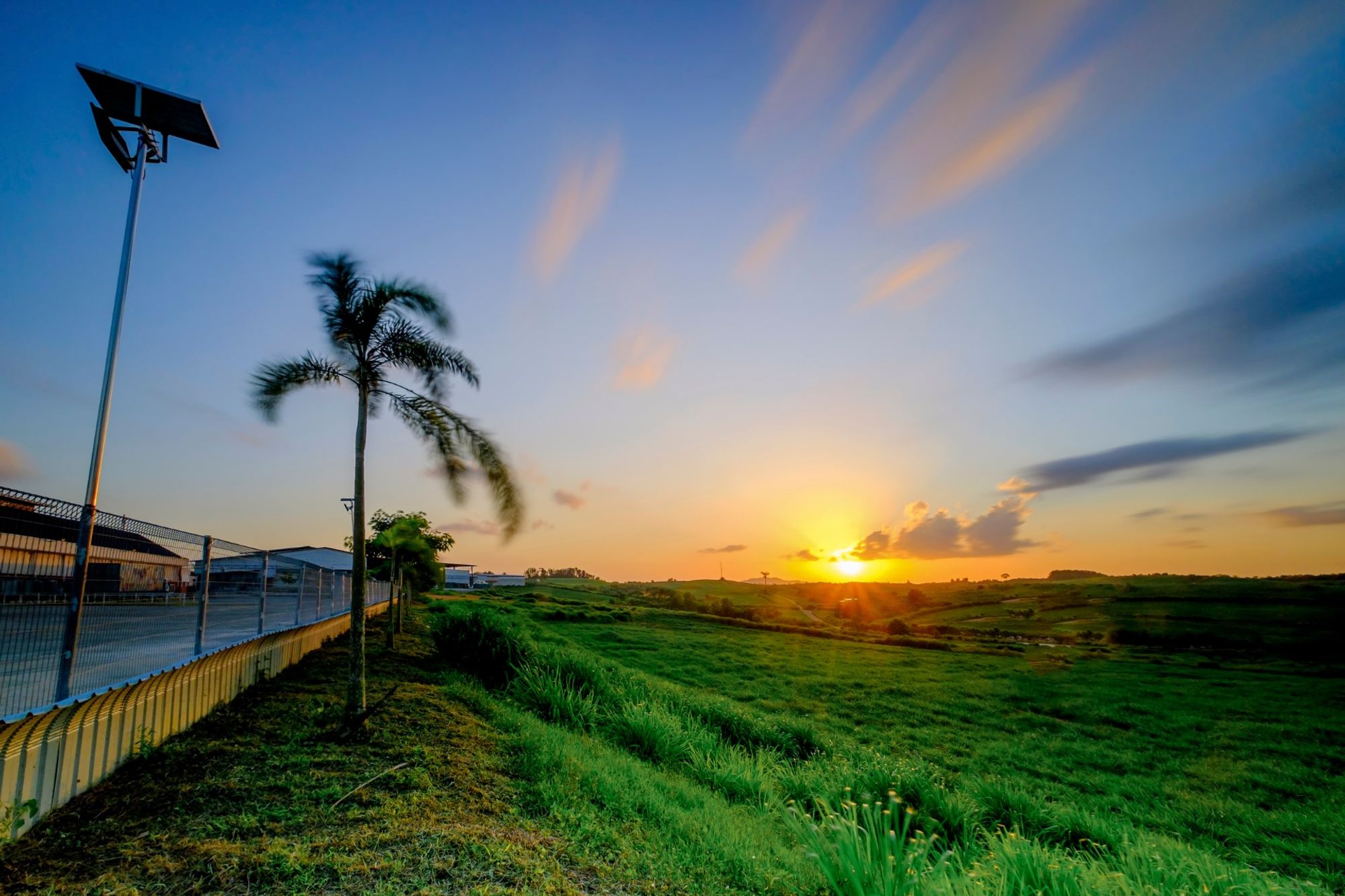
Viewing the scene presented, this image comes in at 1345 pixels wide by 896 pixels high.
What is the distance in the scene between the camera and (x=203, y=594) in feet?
23.2

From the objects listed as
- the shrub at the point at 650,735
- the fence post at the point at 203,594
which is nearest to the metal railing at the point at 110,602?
the fence post at the point at 203,594

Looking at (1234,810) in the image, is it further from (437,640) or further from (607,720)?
(437,640)

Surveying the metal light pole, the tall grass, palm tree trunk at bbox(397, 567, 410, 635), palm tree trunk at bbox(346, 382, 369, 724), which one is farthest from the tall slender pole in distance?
palm tree trunk at bbox(397, 567, 410, 635)

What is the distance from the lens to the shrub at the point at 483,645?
12805 millimetres

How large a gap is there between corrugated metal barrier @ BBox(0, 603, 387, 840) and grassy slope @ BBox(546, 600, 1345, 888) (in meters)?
15.1

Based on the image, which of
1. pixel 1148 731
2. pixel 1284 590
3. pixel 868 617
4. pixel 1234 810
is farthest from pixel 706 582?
pixel 1234 810

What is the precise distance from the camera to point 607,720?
10.2 meters

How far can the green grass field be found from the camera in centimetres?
404

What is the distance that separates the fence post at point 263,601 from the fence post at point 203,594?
6.14 feet

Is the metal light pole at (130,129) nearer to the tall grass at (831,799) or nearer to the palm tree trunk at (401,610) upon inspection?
the tall grass at (831,799)

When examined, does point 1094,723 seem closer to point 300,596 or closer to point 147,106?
point 300,596

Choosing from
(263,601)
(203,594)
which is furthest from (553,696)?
(203,594)

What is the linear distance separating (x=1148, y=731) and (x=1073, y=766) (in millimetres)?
8059

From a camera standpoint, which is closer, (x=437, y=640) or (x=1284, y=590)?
(x=437, y=640)
